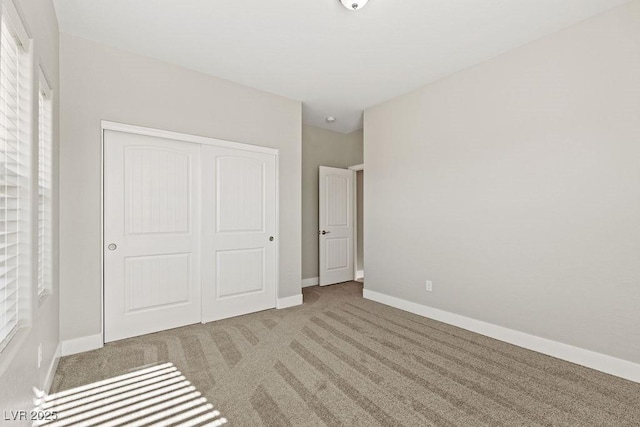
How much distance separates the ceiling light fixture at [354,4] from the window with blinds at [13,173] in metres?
1.92

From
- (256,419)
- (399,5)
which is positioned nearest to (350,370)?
(256,419)

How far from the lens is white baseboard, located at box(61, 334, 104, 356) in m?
2.55

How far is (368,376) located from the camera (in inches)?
86.3

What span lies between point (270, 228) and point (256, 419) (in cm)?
237

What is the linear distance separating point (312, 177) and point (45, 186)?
3528 mm

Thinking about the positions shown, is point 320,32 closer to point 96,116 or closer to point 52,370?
point 96,116

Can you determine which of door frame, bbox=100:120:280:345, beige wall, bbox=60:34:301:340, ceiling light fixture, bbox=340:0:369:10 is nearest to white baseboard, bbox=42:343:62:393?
beige wall, bbox=60:34:301:340

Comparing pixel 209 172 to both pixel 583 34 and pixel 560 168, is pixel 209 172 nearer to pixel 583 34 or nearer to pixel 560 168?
pixel 560 168

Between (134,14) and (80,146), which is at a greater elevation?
(134,14)

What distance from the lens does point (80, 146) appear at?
2.65 meters

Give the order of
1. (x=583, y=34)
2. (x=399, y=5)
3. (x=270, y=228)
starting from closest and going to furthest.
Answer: (x=399, y=5)
(x=583, y=34)
(x=270, y=228)

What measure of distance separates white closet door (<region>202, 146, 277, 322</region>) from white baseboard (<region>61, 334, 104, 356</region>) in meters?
0.96

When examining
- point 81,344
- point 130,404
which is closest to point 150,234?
point 81,344

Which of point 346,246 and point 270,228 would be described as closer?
point 270,228
